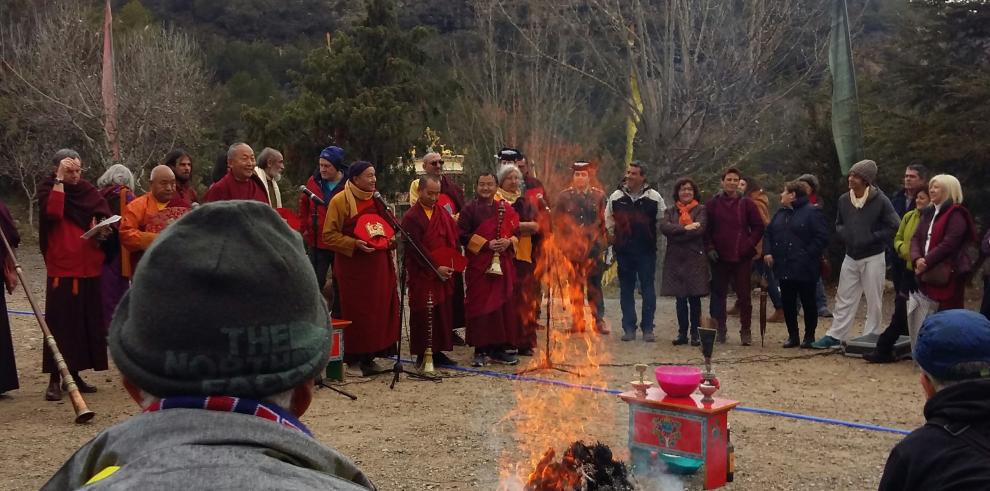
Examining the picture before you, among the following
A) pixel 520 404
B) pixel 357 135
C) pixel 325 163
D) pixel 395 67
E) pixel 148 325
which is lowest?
pixel 520 404

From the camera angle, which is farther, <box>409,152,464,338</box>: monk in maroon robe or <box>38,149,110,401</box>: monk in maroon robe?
<box>409,152,464,338</box>: monk in maroon robe

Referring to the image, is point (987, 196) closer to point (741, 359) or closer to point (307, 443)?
point (741, 359)

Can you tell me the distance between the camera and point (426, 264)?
851 centimetres

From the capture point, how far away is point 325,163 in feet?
30.0

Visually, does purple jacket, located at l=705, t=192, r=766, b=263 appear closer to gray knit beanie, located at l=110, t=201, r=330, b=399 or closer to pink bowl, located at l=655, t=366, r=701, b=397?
pink bowl, located at l=655, t=366, r=701, b=397

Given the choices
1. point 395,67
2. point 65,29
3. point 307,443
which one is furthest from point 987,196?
point 65,29

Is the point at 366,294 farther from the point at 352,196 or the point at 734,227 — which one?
the point at 734,227

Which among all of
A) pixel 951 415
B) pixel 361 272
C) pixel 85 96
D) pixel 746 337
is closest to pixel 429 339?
pixel 361 272

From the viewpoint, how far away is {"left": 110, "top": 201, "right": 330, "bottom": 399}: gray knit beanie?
1430 millimetres

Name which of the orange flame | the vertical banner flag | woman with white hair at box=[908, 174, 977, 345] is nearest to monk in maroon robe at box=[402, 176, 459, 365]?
the orange flame

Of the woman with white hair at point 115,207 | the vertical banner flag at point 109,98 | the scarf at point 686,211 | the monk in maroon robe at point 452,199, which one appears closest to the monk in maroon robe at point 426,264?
the monk in maroon robe at point 452,199

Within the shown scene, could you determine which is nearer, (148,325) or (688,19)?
(148,325)

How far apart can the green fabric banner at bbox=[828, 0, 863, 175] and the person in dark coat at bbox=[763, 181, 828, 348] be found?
8.12ft

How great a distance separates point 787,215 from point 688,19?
5.83 metres
